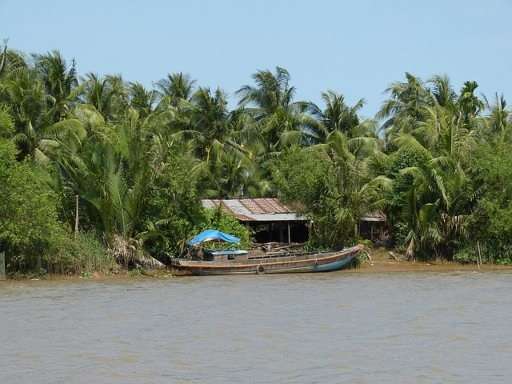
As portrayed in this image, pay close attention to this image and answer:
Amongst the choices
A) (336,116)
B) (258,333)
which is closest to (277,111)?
(336,116)

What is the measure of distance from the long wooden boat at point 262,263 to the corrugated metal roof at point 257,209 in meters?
3.29

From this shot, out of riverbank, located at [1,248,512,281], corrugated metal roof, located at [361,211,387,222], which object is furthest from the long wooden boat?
corrugated metal roof, located at [361,211,387,222]

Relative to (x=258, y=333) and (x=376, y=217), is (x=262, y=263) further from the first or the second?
(x=258, y=333)

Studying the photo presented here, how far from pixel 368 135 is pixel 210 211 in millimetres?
12536

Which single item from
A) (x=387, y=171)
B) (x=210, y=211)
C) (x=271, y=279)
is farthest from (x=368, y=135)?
(x=271, y=279)

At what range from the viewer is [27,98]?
34719mm

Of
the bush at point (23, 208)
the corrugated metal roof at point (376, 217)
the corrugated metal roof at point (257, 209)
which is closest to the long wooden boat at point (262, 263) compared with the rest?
the corrugated metal roof at point (257, 209)

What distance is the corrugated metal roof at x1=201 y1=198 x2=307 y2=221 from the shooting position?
3638 centimetres

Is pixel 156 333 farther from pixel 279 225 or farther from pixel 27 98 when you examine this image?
pixel 279 225

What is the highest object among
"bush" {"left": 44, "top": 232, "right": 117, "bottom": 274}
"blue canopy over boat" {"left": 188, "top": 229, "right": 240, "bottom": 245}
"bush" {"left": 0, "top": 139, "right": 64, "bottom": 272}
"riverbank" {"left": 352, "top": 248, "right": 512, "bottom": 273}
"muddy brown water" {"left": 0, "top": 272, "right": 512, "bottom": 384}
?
"bush" {"left": 0, "top": 139, "right": 64, "bottom": 272}

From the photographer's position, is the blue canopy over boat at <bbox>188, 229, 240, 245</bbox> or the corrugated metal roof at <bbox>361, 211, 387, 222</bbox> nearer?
the blue canopy over boat at <bbox>188, 229, 240, 245</bbox>

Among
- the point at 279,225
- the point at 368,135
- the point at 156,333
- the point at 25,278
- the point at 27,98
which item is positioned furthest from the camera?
the point at 368,135

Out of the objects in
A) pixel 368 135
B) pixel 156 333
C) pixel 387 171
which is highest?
pixel 368 135

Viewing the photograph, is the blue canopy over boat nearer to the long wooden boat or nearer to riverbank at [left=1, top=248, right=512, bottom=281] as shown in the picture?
the long wooden boat
